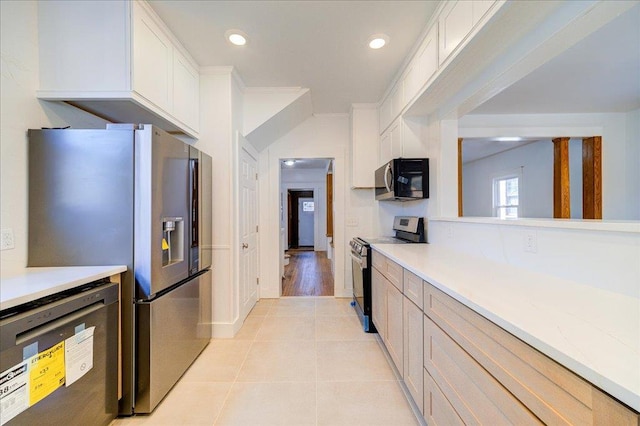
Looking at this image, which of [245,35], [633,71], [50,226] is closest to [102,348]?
[50,226]

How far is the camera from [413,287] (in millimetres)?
1549

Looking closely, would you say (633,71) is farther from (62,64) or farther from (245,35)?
(62,64)

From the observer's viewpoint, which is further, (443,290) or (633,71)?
(633,71)

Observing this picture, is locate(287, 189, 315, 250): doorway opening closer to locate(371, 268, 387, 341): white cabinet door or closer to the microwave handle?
the microwave handle

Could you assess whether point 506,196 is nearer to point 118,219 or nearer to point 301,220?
point 301,220

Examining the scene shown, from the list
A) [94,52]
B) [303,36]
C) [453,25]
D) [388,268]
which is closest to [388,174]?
[388,268]

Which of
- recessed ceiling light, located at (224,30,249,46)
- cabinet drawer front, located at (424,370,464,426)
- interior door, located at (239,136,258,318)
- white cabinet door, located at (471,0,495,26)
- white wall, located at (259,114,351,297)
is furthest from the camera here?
white wall, located at (259,114,351,297)

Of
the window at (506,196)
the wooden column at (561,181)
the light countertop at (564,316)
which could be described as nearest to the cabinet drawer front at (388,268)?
the light countertop at (564,316)

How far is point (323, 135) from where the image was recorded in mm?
3781

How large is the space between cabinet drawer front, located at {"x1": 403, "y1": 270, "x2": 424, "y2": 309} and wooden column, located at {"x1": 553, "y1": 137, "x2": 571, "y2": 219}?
328 centimetres

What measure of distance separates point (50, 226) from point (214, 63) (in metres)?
1.91

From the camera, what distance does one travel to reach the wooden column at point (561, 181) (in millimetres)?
3461

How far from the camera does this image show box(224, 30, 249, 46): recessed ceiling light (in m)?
2.07

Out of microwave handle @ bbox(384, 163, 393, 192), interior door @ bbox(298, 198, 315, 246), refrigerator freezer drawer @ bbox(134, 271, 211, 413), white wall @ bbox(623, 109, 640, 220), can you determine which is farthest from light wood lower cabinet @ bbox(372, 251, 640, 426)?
interior door @ bbox(298, 198, 315, 246)
